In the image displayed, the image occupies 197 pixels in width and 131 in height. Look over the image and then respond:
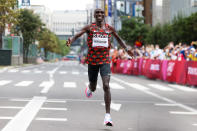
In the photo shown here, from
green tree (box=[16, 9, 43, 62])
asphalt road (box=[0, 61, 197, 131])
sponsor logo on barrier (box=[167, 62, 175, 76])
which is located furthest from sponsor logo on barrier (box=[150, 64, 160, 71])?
green tree (box=[16, 9, 43, 62])

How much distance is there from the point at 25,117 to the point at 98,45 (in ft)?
5.64

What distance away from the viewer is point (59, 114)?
311 inches

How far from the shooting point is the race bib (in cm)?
702

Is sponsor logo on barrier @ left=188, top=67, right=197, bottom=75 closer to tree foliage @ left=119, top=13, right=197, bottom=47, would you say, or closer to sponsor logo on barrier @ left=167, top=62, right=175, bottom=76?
sponsor logo on barrier @ left=167, top=62, right=175, bottom=76

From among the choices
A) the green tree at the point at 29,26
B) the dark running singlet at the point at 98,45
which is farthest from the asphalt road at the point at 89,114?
the green tree at the point at 29,26

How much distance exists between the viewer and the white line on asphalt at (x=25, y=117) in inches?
249

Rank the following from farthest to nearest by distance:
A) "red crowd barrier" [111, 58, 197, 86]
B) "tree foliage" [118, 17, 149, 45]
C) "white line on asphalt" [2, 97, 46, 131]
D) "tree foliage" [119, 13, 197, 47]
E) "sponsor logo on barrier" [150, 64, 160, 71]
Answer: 1. "tree foliage" [118, 17, 149, 45]
2. "tree foliage" [119, 13, 197, 47]
3. "sponsor logo on barrier" [150, 64, 160, 71]
4. "red crowd barrier" [111, 58, 197, 86]
5. "white line on asphalt" [2, 97, 46, 131]

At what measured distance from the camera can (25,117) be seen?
7.40 metres

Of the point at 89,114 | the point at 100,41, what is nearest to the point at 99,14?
the point at 100,41

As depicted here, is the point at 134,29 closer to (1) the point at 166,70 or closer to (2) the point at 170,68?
(1) the point at 166,70

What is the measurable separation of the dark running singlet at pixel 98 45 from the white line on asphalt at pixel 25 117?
4.57 feet

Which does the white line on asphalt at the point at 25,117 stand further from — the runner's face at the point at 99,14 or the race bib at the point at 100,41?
the runner's face at the point at 99,14

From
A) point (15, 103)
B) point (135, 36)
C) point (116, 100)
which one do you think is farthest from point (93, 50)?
point (135, 36)

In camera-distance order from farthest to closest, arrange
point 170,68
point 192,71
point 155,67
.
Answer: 1. point 155,67
2. point 170,68
3. point 192,71
